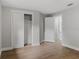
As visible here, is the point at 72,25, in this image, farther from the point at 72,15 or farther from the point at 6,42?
the point at 6,42

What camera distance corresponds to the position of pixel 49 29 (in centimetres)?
598

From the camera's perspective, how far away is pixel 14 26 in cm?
413

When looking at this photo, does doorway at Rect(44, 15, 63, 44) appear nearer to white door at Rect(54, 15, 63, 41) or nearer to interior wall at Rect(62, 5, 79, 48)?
white door at Rect(54, 15, 63, 41)

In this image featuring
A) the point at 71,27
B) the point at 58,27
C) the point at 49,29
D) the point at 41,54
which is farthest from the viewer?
the point at 58,27

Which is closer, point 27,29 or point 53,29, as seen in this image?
point 27,29

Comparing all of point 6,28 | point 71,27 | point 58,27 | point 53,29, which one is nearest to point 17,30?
point 6,28

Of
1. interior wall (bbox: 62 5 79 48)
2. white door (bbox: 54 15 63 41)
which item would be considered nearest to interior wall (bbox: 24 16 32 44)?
white door (bbox: 54 15 63 41)

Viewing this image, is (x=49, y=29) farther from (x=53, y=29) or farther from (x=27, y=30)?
(x=27, y=30)

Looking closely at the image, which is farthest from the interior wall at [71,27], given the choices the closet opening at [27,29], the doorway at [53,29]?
the closet opening at [27,29]

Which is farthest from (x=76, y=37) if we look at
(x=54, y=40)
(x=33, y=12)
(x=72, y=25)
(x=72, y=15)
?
(x=33, y=12)

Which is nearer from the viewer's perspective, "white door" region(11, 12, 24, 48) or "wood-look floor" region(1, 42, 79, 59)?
"wood-look floor" region(1, 42, 79, 59)

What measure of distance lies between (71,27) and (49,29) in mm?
2084

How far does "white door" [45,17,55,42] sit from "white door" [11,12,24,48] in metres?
2.36

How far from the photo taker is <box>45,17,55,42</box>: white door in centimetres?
589
